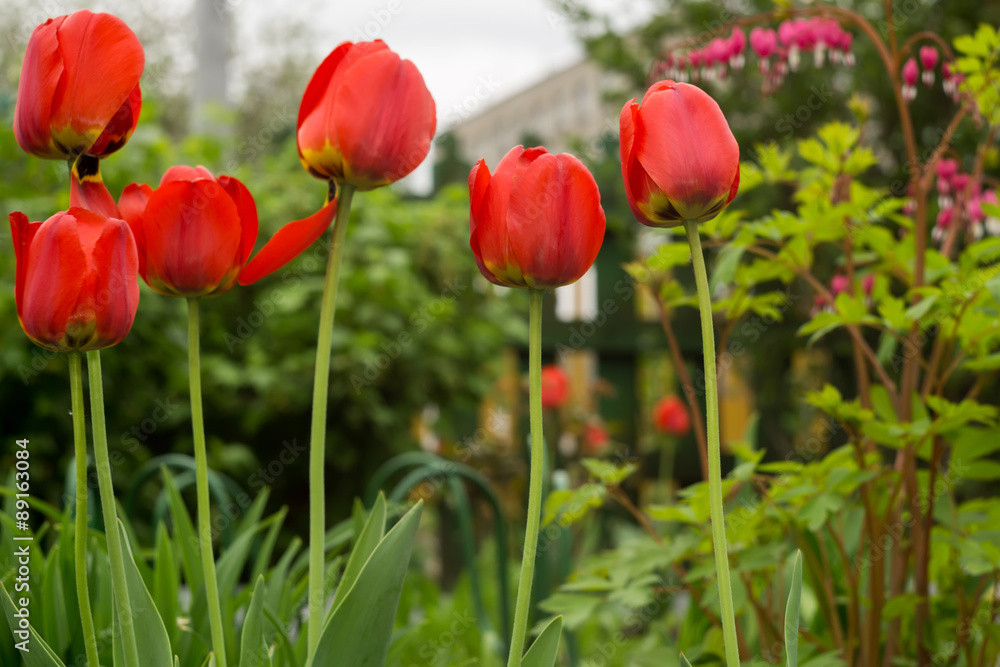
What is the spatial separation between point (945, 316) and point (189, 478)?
110 centimetres

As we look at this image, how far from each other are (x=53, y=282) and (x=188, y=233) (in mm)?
90

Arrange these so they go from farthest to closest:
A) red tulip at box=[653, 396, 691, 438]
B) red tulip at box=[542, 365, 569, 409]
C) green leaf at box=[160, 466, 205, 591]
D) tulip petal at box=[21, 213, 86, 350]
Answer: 1. red tulip at box=[653, 396, 691, 438]
2. red tulip at box=[542, 365, 569, 409]
3. green leaf at box=[160, 466, 205, 591]
4. tulip petal at box=[21, 213, 86, 350]

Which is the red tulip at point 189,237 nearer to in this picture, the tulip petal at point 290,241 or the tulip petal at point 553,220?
the tulip petal at point 290,241

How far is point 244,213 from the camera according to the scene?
606 millimetres

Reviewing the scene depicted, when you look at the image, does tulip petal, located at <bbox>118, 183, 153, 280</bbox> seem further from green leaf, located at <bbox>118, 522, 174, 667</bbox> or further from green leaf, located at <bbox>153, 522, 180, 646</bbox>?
green leaf, located at <bbox>153, 522, 180, 646</bbox>

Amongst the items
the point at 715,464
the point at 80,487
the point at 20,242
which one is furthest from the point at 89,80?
the point at 715,464

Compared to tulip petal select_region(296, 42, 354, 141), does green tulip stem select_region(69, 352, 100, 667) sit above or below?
below

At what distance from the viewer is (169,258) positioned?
57 cm

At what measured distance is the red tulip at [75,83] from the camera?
0.56 m

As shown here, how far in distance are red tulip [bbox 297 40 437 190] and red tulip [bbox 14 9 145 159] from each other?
0.41ft

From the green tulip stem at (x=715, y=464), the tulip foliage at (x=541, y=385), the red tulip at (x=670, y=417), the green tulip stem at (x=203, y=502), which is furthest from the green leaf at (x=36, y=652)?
the red tulip at (x=670, y=417)

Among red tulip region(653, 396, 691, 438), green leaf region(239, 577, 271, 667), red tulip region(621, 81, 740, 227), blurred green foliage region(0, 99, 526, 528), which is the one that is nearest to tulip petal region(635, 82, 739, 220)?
red tulip region(621, 81, 740, 227)

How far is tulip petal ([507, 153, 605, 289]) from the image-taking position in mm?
537

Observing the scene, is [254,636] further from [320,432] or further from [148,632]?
[320,432]
